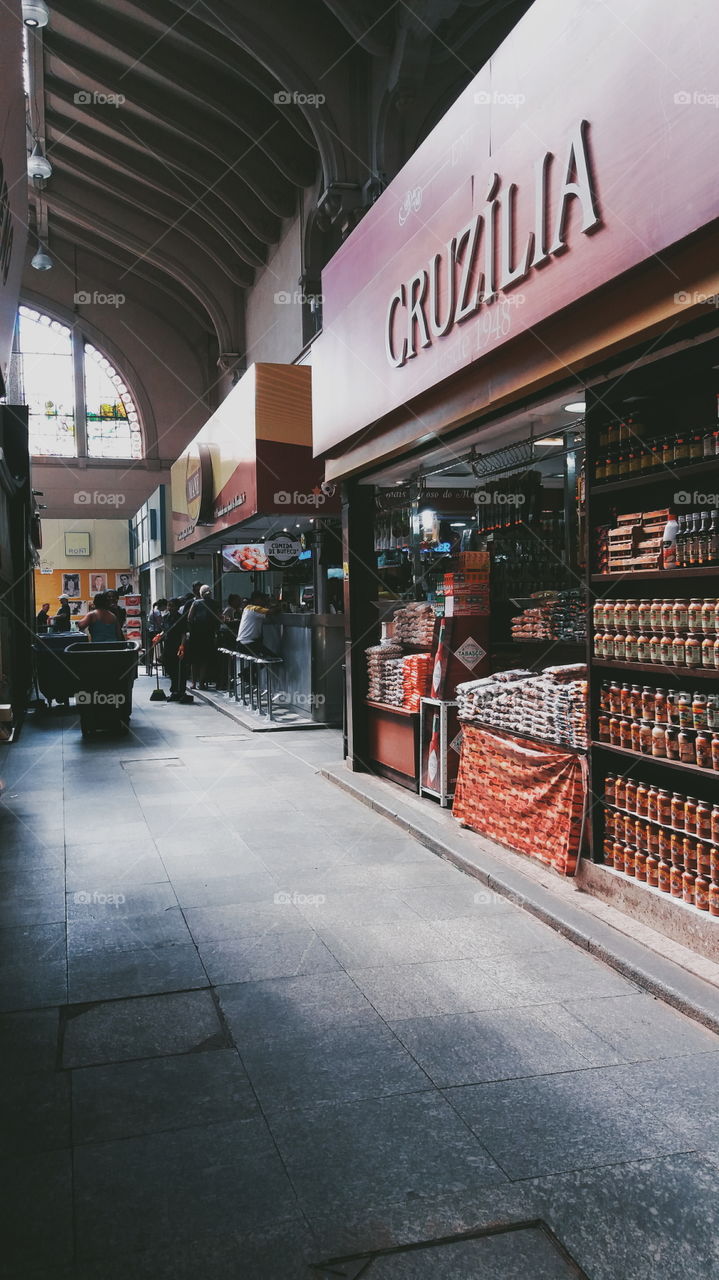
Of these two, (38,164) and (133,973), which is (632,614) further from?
(38,164)

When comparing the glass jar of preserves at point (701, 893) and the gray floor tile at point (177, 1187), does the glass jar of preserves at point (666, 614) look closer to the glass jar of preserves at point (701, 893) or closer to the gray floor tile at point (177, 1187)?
the glass jar of preserves at point (701, 893)

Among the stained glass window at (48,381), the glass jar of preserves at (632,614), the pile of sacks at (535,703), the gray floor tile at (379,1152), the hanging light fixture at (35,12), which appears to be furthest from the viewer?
the stained glass window at (48,381)

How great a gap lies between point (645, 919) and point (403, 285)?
452cm

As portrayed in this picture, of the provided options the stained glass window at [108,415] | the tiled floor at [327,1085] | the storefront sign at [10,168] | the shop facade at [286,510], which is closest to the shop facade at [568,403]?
the tiled floor at [327,1085]

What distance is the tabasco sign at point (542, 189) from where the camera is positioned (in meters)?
3.34

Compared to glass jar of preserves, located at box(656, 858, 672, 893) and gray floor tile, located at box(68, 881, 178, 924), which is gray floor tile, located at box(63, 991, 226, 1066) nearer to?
gray floor tile, located at box(68, 881, 178, 924)

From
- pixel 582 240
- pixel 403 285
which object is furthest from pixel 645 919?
pixel 403 285

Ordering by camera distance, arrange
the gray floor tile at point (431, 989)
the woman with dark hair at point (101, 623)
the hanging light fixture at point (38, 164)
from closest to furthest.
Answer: the gray floor tile at point (431, 989) → the woman with dark hair at point (101, 623) → the hanging light fixture at point (38, 164)

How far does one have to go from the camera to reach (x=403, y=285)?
6.27 metres

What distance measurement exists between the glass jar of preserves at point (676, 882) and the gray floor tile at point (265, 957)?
60.6 inches

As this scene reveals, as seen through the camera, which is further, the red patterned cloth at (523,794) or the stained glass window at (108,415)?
the stained glass window at (108,415)

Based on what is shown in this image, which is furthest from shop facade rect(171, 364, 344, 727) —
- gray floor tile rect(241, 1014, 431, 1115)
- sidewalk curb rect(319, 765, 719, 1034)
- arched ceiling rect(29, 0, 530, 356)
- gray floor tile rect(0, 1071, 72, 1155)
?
gray floor tile rect(0, 1071, 72, 1155)

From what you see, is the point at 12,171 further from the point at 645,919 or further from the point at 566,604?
the point at 645,919

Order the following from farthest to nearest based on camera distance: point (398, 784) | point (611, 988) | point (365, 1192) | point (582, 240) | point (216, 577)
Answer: point (216, 577) → point (398, 784) → point (582, 240) → point (611, 988) → point (365, 1192)
